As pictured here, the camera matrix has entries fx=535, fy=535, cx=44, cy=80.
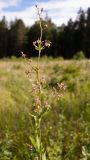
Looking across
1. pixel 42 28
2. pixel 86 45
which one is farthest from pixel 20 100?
pixel 86 45

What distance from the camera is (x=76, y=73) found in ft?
51.7

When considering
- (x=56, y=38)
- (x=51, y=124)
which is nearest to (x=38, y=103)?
(x=51, y=124)

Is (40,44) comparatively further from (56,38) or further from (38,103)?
(56,38)

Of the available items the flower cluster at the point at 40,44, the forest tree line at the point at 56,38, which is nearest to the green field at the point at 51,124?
the flower cluster at the point at 40,44

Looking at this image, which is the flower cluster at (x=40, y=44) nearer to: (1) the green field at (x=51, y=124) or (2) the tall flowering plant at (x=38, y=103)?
(2) the tall flowering plant at (x=38, y=103)

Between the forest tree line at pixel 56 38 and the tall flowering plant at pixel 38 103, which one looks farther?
the forest tree line at pixel 56 38

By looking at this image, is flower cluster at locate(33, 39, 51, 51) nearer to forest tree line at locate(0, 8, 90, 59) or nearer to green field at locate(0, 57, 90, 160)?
green field at locate(0, 57, 90, 160)

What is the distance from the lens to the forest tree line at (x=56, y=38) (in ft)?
149

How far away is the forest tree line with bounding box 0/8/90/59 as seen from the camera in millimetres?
45344

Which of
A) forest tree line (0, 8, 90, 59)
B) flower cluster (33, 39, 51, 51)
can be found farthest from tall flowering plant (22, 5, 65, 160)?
forest tree line (0, 8, 90, 59)

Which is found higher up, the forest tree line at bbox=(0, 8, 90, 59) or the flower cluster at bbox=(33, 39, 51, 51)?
the flower cluster at bbox=(33, 39, 51, 51)

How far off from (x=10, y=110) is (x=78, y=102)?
3.98ft

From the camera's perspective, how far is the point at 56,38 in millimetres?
48125

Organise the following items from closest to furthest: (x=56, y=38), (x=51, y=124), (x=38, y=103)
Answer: (x=38, y=103) → (x=51, y=124) → (x=56, y=38)
